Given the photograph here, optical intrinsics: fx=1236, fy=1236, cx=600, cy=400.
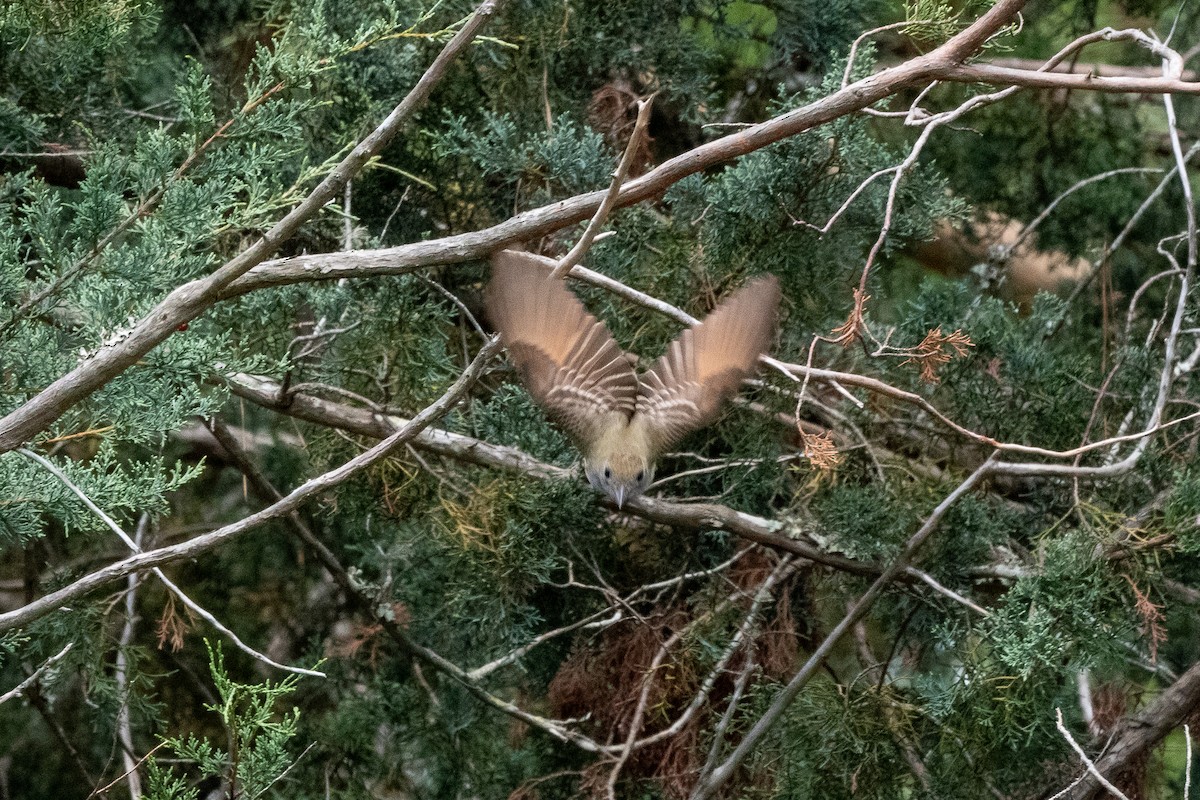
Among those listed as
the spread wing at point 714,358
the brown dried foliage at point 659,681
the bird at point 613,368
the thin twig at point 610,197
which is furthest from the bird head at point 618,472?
the thin twig at point 610,197

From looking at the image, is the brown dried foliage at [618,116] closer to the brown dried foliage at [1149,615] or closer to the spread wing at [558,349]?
the spread wing at [558,349]

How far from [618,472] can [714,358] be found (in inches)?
16.4

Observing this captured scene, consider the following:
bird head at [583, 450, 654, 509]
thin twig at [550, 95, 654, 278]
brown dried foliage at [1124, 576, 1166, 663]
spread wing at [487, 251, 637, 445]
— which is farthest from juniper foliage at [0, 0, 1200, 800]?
thin twig at [550, 95, 654, 278]

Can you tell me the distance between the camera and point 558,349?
252 centimetres

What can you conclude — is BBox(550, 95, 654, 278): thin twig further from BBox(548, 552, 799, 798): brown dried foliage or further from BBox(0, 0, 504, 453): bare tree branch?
BBox(548, 552, 799, 798): brown dried foliage

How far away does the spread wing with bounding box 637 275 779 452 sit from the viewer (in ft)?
7.89

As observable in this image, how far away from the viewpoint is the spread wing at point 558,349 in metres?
2.38

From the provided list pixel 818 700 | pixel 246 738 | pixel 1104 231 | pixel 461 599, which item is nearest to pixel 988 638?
pixel 818 700

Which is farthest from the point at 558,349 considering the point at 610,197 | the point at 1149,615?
the point at 1149,615

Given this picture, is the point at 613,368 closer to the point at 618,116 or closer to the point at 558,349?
the point at 558,349

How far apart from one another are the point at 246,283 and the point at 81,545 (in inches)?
96.9

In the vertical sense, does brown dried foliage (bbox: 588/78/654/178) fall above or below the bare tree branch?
below

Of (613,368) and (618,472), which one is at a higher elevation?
(613,368)

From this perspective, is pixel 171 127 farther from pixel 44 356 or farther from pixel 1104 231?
pixel 1104 231
